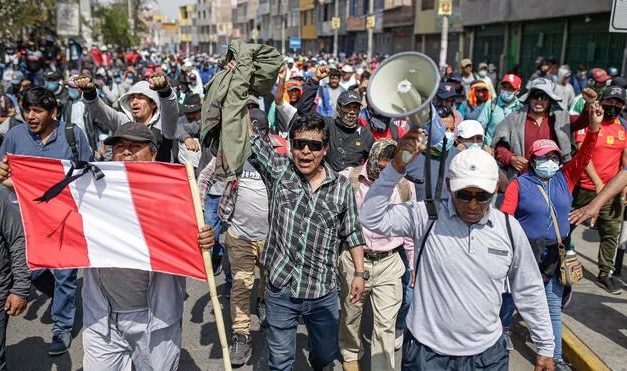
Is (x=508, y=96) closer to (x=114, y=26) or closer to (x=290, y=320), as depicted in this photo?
(x=290, y=320)

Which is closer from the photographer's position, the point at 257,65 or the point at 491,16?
the point at 257,65

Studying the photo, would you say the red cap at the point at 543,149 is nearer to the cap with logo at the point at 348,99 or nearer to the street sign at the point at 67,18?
the cap with logo at the point at 348,99

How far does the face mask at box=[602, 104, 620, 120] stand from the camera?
18.7 ft

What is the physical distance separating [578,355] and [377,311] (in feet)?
5.59

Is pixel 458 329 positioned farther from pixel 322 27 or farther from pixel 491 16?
pixel 322 27

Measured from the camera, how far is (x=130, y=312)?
332 centimetres

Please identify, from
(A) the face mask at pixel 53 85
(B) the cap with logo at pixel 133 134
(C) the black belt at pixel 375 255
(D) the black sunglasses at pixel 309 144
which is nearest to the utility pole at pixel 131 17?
(A) the face mask at pixel 53 85

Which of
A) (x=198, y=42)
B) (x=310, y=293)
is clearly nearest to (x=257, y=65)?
(x=310, y=293)

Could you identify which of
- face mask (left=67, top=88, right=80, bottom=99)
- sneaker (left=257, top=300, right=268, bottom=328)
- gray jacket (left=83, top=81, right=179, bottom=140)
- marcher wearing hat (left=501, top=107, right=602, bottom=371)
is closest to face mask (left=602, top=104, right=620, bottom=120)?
marcher wearing hat (left=501, top=107, right=602, bottom=371)

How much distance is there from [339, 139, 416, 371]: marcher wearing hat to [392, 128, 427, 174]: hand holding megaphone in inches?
60.5

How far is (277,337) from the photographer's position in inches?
146

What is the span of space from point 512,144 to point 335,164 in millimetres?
1598

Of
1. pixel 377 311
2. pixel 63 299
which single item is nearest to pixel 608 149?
pixel 377 311

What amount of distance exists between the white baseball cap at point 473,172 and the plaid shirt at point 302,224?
37.5 inches
